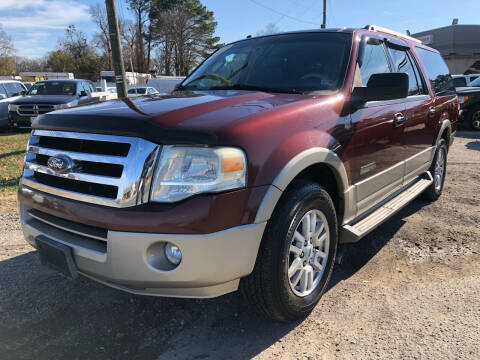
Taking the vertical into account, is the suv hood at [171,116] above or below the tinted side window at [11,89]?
below

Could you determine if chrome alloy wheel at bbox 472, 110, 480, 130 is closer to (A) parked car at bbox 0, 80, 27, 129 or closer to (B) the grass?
(B) the grass

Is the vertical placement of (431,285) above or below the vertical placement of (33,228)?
below

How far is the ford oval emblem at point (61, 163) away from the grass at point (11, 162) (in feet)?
12.5

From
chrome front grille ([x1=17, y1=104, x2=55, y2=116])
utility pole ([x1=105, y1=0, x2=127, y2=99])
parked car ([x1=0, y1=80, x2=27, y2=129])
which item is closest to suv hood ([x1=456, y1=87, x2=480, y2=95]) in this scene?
utility pole ([x1=105, y1=0, x2=127, y2=99])

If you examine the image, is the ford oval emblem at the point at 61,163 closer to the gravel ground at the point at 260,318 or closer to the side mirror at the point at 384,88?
the gravel ground at the point at 260,318

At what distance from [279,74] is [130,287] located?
205 centimetres

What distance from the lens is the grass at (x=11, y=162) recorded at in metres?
5.79

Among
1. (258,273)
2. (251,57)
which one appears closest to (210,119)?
(258,273)

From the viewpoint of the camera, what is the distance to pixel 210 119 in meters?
2.07

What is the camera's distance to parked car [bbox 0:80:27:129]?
1215 centimetres

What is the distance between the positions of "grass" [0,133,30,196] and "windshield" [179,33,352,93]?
3654 mm

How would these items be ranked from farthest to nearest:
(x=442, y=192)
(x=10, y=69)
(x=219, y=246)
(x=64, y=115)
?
(x=10, y=69), (x=442, y=192), (x=64, y=115), (x=219, y=246)

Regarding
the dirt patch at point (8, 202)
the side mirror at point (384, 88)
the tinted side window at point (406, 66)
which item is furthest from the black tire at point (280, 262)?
the dirt patch at point (8, 202)

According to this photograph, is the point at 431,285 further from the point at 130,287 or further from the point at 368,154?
the point at 130,287
